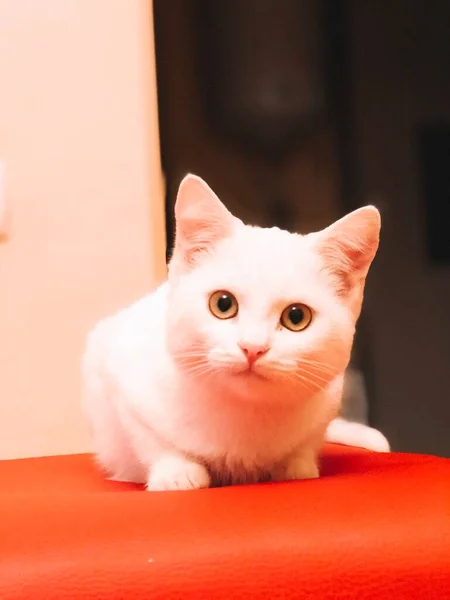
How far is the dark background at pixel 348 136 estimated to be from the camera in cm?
138

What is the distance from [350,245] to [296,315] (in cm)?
13

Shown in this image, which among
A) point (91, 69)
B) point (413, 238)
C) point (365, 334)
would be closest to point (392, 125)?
point (413, 238)

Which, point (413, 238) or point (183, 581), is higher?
point (413, 238)

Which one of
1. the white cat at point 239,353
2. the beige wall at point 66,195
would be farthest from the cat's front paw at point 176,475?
the beige wall at point 66,195

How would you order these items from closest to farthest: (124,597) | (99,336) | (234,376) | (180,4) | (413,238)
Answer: (124,597) → (234,376) → (99,336) → (413,238) → (180,4)

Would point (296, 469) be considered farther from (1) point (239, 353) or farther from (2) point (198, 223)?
(2) point (198, 223)

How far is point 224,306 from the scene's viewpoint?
31.0 inches

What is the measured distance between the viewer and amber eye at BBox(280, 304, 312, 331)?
0.79 metres

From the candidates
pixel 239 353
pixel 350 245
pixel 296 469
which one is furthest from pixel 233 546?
pixel 350 245

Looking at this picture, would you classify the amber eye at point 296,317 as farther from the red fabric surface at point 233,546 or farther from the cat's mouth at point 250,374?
the red fabric surface at point 233,546

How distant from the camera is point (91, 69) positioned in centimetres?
148

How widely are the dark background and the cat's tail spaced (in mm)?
198

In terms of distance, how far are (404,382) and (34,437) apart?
2.59 feet

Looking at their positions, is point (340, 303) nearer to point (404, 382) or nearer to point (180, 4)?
point (404, 382)
